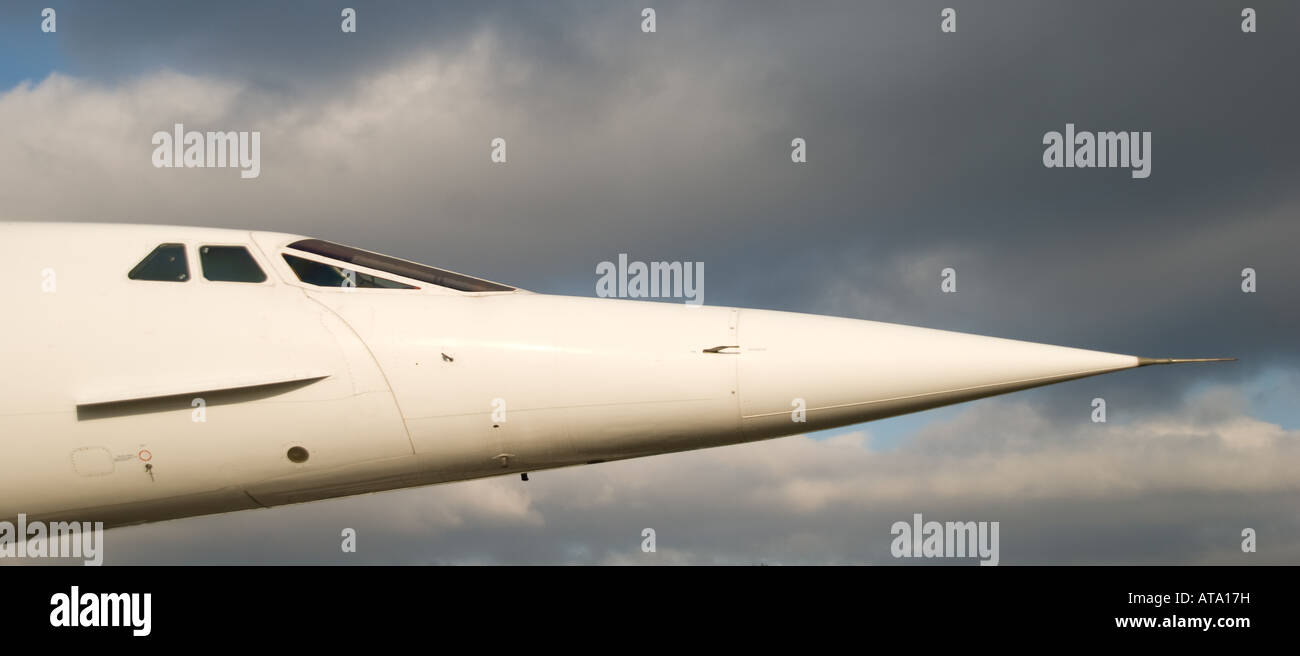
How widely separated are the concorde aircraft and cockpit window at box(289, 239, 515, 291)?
0.61m

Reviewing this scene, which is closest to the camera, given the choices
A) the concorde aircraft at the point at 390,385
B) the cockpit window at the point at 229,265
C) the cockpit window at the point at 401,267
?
the concorde aircraft at the point at 390,385

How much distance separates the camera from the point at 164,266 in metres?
10.5

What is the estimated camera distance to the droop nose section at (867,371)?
31.9 feet

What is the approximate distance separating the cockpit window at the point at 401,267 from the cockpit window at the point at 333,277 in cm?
15

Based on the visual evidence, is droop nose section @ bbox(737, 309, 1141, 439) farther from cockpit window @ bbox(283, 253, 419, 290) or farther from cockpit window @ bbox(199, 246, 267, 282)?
cockpit window @ bbox(199, 246, 267, 282)

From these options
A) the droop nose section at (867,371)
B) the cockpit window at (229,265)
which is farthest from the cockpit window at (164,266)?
the droop nose section at (867,371)

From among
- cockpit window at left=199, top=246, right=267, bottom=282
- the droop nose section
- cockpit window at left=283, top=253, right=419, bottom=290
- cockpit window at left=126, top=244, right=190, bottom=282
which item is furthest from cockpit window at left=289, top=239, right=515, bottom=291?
the droop nose section

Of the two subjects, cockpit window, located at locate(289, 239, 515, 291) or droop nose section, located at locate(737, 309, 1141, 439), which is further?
cockpit window, located at locate(289, 239, 515, 291)

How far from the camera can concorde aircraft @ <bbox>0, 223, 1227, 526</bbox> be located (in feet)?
31.9

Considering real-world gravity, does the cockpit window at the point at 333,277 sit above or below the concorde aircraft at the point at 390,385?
above

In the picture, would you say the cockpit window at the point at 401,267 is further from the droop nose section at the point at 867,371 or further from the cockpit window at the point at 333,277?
the droop nose section at the point at 867,371

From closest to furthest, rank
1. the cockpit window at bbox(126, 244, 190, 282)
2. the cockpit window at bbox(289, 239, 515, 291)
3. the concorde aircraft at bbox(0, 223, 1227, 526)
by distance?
the concorde aircraft at bbox(0, 223, 1227, 526), the cockpit window at bbox(126, 244, 190, 282), the cockpit window at bbox(289, 239, 515, 291)
